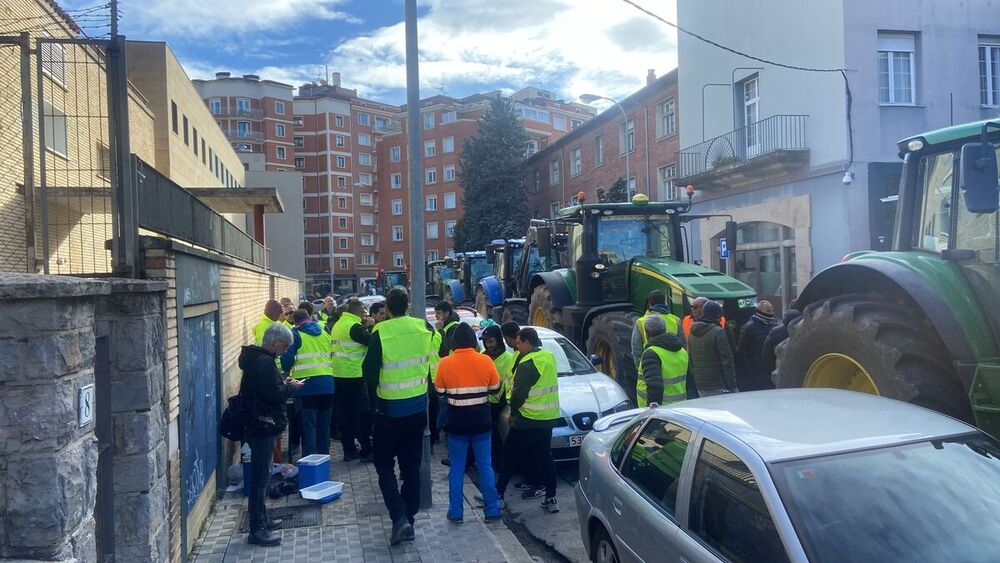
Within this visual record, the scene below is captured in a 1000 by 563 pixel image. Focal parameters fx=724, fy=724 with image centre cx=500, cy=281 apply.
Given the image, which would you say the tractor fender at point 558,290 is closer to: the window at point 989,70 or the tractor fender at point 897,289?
the tractor fender at point 897,289

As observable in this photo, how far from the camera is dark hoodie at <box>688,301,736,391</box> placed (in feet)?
24.6

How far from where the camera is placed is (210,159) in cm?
3566

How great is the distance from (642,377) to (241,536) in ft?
12.4

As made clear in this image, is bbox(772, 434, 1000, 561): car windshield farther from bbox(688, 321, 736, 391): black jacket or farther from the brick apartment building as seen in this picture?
the brick apartment building

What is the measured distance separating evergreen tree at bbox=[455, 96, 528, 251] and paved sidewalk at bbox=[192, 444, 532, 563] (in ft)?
127

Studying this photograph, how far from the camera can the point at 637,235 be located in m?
11.6

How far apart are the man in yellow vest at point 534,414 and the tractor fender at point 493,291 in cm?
1014

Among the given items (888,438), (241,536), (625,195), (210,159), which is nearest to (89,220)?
(241,536)

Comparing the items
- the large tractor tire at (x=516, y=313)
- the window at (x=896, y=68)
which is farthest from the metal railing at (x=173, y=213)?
the window at (x=896, y=68)

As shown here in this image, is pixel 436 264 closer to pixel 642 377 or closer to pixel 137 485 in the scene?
pixel 642 377

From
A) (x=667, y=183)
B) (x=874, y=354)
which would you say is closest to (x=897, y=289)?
(x=874, y=354)

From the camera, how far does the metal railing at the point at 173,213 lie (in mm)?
4871

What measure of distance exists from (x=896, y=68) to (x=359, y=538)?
56.3 feet

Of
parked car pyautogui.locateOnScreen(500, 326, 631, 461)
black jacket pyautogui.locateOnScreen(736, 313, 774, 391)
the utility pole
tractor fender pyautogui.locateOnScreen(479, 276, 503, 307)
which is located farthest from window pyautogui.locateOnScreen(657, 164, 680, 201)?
the utility pole
